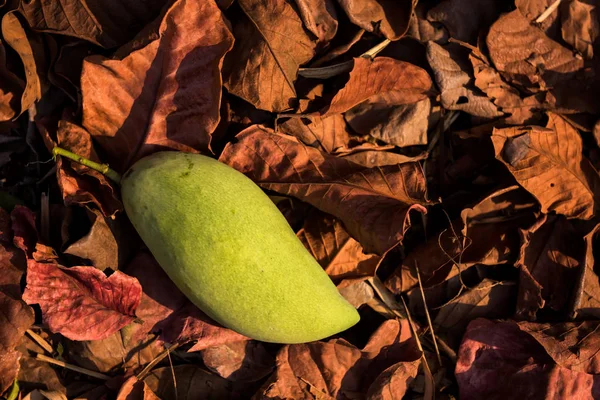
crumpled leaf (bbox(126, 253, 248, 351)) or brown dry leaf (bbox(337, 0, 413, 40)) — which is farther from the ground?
brown dry leaf (bbox(337, 0, 413, 40))

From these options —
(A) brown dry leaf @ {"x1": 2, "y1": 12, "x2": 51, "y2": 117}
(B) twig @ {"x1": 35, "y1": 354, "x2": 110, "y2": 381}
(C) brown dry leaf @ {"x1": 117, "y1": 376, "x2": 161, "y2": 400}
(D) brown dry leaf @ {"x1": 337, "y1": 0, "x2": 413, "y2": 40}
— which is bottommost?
(C) brown dry leaf @ {"x1": 117, "y1": 376, "x2": 161, "y2": 400}

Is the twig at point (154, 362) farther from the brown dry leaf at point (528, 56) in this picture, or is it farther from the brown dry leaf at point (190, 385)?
the brown dry leaf at point (528, 56)

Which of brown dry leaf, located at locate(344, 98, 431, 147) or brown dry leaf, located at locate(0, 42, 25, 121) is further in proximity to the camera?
brown dry leaf, located at locate(344, 98, 431, 147)

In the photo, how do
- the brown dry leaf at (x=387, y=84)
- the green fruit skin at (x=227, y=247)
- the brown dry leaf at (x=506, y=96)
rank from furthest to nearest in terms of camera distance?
the brown dry leaf at (x=506, y=96) → the brown dry leaf at (x=387, y=84) → the green fruit skin at (x=227, y=247)

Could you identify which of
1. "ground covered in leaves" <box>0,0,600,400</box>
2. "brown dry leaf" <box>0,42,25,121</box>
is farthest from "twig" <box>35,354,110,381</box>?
"brown dry leaf" <box>0,42,25,121</box>

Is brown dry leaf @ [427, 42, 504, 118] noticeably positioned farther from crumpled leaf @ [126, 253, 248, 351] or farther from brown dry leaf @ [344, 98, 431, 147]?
crumpled leaf @ [126, 253, 248, 351]

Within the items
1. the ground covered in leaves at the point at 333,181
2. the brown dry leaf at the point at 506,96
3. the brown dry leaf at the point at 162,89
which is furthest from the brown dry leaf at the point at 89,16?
the brown dry leaf at the point at 506,96
